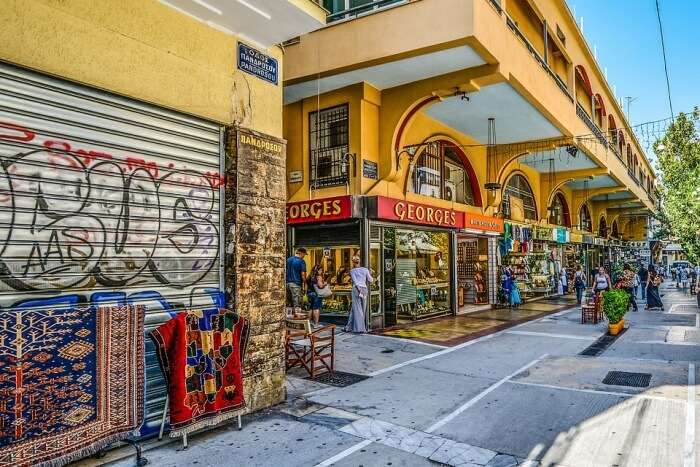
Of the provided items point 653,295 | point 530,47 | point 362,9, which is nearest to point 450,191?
point 530,47

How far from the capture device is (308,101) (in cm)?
1306

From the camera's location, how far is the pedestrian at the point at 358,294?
10980 mm

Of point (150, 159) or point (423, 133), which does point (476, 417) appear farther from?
point (423, 133)

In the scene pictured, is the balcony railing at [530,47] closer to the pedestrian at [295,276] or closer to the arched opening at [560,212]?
the pedestrian at [295,276]

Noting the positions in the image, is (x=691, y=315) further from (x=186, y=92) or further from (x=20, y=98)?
(x=20, y=98)

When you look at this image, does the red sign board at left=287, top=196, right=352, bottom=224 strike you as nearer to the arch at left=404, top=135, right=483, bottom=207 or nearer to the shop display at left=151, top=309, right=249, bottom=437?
the arch at left=404, top=135, right=483, bottom=207

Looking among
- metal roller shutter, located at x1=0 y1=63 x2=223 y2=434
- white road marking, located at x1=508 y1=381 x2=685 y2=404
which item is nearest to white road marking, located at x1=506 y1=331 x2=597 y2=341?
white road marking, located at x1=508 y1=381 x2=685 y2=404

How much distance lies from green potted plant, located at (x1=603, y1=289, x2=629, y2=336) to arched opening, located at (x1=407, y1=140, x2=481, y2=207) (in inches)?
227

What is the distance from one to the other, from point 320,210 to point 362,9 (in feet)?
16.0

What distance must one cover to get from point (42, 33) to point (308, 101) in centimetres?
943

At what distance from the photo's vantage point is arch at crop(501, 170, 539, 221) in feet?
63.6

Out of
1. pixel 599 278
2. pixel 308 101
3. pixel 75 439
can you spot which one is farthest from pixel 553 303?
pixel 75 439

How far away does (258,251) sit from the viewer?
5.73 m

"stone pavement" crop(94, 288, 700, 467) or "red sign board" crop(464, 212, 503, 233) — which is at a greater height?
"red sign board" crop(464, 212, 503, 233)
